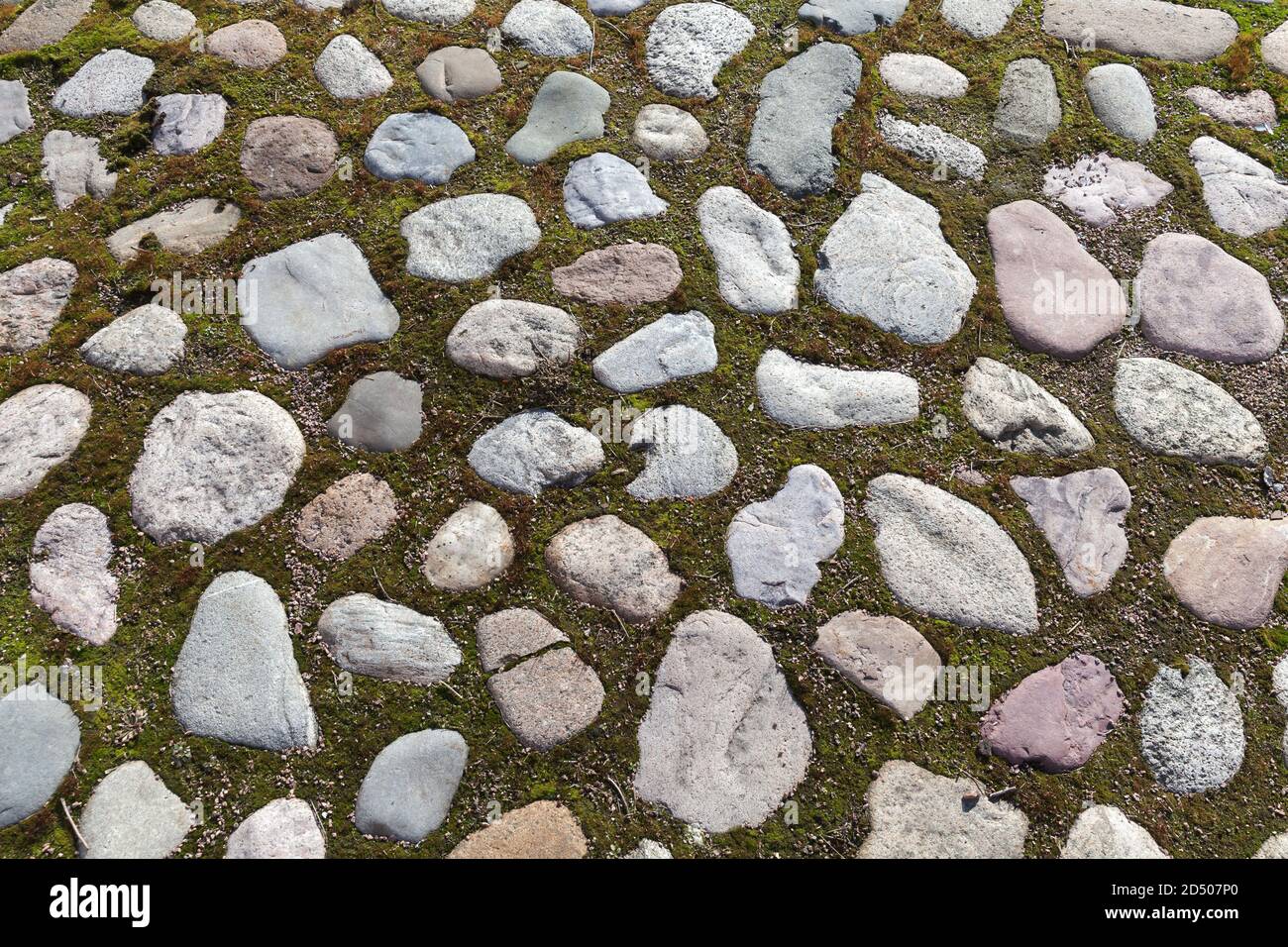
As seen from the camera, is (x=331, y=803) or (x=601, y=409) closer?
(x=331, y=803)

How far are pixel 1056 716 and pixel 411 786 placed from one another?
2.72 metres

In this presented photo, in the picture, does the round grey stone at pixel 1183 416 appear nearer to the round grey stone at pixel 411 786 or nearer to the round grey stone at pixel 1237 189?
the round grey stone at pixel 1237 189

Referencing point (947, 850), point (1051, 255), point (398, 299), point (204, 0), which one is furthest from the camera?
point (204, 0)

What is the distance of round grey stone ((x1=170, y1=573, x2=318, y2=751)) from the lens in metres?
3.70

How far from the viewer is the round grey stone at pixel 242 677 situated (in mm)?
3697

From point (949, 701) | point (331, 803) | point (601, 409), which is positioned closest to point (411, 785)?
point (331, 803)

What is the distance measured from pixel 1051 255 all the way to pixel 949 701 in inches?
105

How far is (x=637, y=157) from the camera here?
17.2 feet

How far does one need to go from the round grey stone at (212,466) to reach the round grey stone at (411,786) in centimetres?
128

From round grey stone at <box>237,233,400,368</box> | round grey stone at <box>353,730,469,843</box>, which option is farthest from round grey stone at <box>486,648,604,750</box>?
round grey stone at <box>237,233,400,368</box>

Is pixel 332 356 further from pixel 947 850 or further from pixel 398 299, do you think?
pixel 947 850

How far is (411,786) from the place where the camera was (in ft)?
11.9

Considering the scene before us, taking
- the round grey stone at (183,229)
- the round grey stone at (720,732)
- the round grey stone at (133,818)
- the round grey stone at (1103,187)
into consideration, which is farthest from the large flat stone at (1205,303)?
the round grey stone at (133,818)

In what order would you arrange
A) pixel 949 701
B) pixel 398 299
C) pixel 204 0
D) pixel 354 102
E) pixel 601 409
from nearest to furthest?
pixel 949 701 < pixel 601 409 < pixel 398 299 < pixel 354 102 < pixel 204 0
